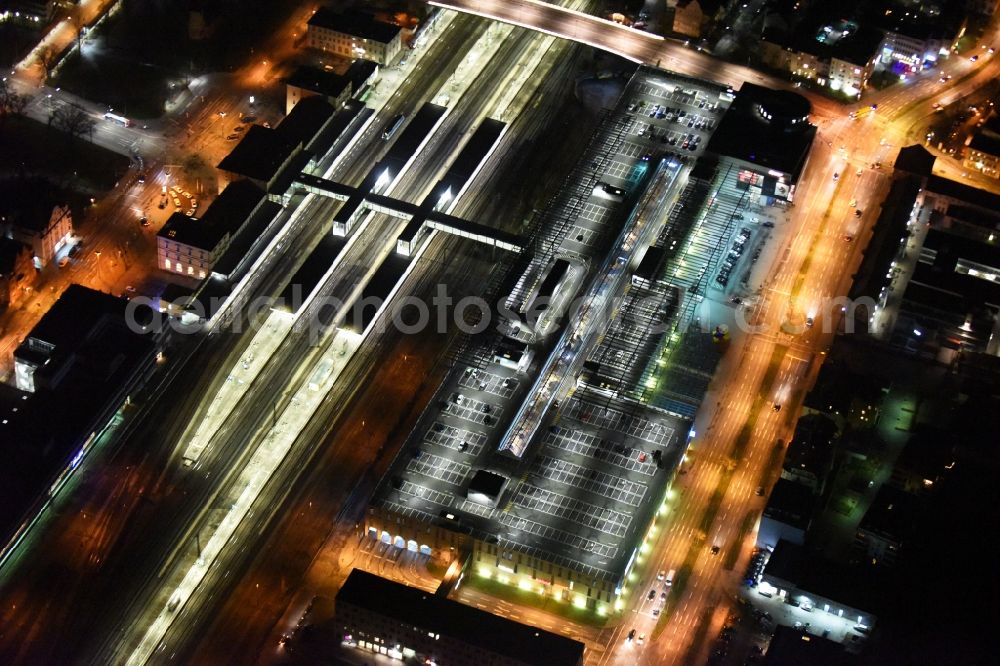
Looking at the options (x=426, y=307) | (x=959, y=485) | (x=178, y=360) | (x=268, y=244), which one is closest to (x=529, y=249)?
(x=426, y=307)

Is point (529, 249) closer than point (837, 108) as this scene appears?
Yes

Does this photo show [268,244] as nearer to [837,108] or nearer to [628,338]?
[628,338]

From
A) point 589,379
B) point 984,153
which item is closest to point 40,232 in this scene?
point 589,379

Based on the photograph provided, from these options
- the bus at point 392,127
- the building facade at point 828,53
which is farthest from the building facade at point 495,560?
the building facade at point 828,53

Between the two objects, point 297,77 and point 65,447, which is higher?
point 297,77

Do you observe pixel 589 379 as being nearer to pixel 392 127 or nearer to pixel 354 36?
pixel 392 127

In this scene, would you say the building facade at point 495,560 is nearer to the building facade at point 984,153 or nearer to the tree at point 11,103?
the tree at point 11,103
